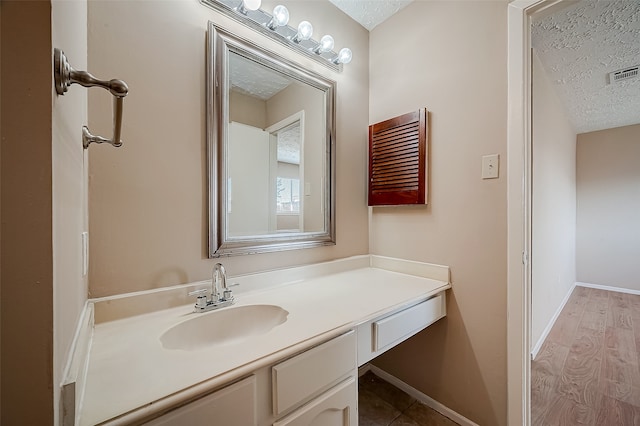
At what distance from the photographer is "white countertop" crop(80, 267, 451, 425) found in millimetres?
540

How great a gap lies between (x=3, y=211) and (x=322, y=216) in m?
1.27

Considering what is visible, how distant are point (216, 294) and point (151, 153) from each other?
0.60 m

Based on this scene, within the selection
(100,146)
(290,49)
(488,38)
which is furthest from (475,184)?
(100,146)

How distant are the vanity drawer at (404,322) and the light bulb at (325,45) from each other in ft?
4.70

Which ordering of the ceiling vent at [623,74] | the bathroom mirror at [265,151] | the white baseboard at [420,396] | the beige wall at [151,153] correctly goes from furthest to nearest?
1. the ceiling vent at [623,74]
2. the white baseboard at [420,396]
3. the bathroom mirror at [265,151]
4. the beige wall at [151,153]

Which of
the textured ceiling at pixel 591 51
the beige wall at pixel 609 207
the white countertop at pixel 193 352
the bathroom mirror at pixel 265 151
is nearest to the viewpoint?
the white countertop at pixel 193 352

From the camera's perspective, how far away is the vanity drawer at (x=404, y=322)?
1.00 metres

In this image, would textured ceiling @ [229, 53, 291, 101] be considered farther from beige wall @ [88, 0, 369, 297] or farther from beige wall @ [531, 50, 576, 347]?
beige wall @ [531, 50, 576, 347]

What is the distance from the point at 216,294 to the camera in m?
1.03

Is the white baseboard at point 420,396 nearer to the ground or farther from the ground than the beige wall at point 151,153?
nearer to the ground

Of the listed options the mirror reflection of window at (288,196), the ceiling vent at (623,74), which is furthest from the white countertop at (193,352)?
the ceiling vent at (623,74)

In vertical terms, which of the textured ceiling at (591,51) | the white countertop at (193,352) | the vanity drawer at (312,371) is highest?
the textured ceiling at (591,51)

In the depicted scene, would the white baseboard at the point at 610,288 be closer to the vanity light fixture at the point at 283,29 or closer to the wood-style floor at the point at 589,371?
the wood-style floor at the point at 589,371

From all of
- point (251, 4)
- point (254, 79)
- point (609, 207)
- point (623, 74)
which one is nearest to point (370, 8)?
point (251, 4)
